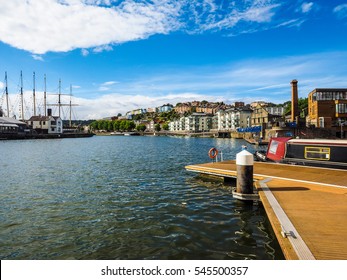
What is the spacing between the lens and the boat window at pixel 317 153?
21078 mm

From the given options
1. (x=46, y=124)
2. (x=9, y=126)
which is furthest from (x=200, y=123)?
(x=9, y=126)

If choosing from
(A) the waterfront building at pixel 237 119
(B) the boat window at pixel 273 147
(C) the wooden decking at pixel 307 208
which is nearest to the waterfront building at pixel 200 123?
(A) the waterfront building at pixel 237 119

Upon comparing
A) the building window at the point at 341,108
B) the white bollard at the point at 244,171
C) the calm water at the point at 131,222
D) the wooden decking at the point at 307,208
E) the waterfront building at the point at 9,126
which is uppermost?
the building window at the point at 341,108

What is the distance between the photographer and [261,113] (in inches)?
5037

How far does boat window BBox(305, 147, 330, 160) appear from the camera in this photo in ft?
69.2

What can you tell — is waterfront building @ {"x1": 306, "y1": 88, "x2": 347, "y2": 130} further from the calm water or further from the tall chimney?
the calm water

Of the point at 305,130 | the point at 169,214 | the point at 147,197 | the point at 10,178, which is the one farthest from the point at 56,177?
the point at 305,130

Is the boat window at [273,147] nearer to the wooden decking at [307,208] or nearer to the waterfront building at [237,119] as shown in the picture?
the wooden decking at [307,208]

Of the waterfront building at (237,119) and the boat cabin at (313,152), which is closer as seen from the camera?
the boat cabin at (313,152)

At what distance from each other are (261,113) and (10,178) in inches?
4672

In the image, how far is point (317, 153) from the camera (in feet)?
71.5

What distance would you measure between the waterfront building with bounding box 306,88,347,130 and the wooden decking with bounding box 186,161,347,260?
7704 centimetres
